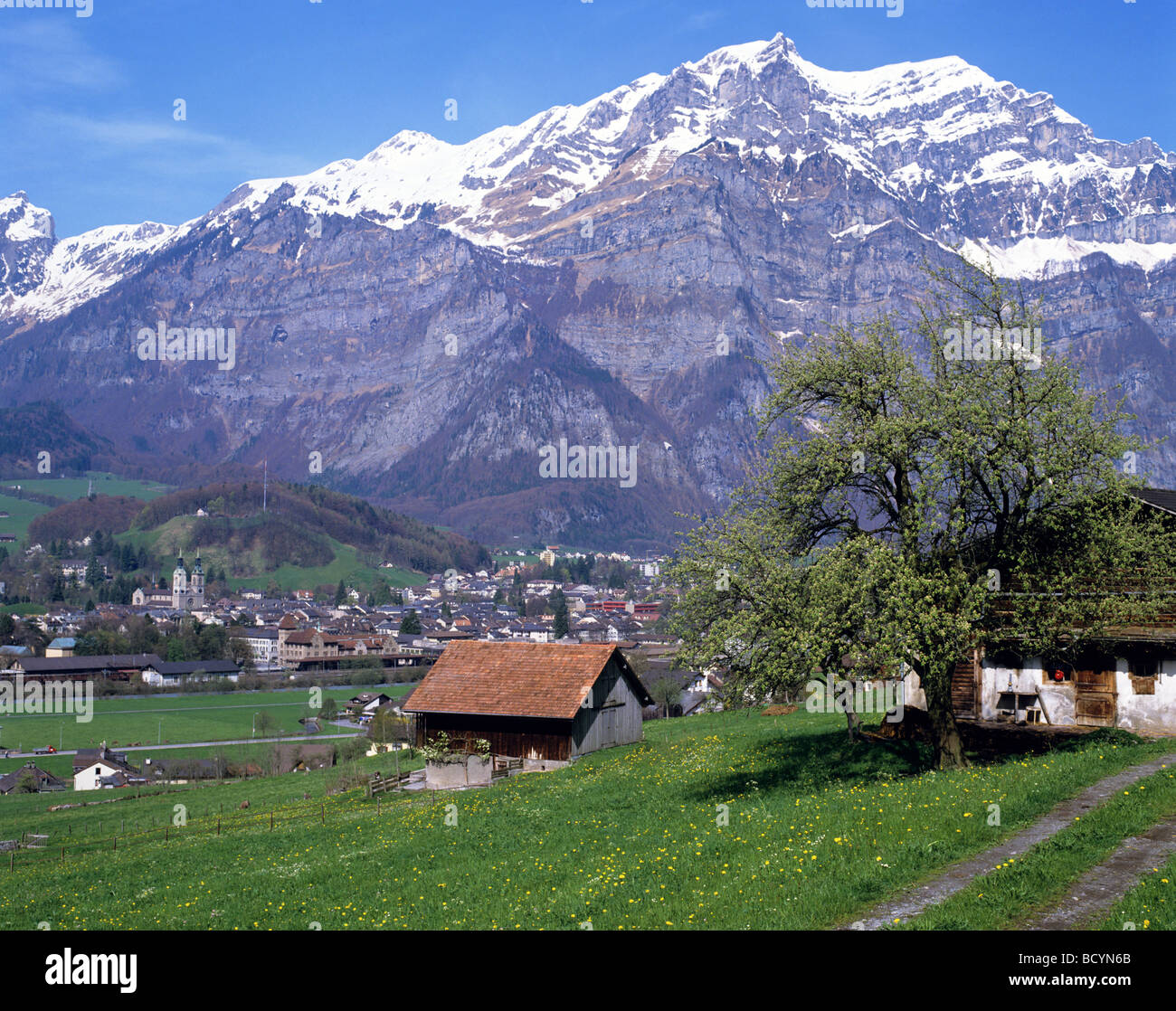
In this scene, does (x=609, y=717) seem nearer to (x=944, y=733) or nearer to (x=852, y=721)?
(x=852, y=721)

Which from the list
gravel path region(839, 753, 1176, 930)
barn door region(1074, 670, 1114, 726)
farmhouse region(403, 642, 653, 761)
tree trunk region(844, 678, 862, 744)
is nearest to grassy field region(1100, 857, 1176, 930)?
gravel path region(839, 753, 1176, 930)

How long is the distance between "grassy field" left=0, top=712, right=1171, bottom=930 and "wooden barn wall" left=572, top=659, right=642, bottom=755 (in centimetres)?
1205

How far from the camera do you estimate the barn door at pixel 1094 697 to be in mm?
32812

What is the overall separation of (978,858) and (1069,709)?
63.7 feet

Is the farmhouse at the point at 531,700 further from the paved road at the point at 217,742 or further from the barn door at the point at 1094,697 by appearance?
the paved road at the point at 217,742

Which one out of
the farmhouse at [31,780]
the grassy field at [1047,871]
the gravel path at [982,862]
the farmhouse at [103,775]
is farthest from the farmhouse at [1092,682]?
the farmhouse at [31,780]

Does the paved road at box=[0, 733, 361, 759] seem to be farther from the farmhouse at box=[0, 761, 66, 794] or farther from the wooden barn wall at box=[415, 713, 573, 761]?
the wooden barn wall at box=[415, 713, 573, 761]

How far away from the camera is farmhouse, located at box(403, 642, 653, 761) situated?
51.8 meters

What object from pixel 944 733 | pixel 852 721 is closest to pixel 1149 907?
pixel 944 733

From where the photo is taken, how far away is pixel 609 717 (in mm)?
55062

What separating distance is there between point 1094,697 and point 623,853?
1987 centimetres

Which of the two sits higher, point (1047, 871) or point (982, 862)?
point (1047, 871)
